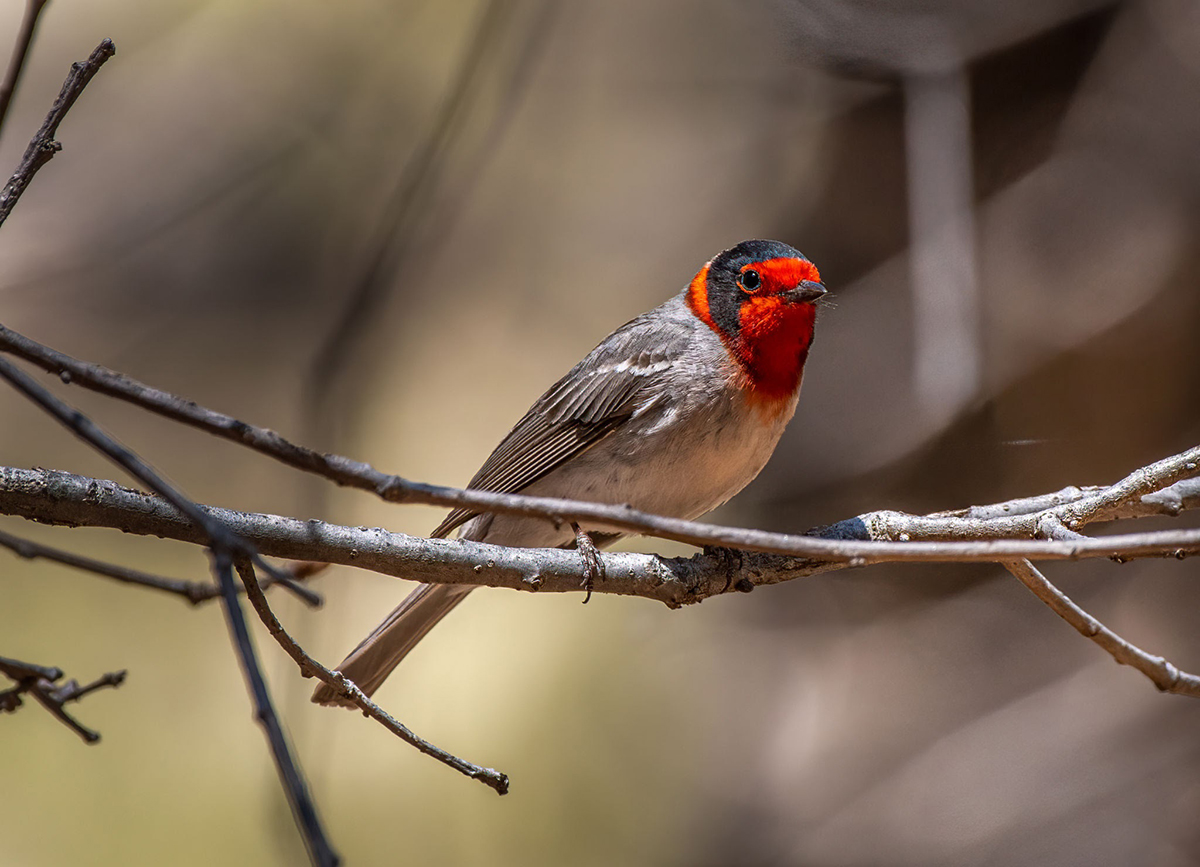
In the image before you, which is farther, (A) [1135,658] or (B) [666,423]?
(B) [666,423]

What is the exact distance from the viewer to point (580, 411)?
409cm

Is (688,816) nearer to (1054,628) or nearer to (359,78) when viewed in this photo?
(1054,628)

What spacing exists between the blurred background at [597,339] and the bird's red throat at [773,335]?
189 cm

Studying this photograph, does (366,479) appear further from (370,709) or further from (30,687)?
(30,687)

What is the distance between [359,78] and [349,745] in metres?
4.49

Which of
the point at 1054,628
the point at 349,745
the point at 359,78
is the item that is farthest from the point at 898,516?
the point at 359,78

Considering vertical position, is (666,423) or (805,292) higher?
(805,292)

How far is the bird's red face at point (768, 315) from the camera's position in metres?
3.88

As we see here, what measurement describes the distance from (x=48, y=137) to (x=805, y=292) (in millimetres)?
2733

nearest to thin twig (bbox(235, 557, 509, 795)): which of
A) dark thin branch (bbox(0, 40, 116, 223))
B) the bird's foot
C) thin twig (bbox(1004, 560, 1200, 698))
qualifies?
the bird's foot

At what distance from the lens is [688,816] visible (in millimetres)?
5777

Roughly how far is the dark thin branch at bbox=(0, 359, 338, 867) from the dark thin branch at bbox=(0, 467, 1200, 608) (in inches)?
30.6

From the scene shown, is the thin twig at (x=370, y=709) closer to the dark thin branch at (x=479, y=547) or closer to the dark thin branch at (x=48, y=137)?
the dark thin branch at (x=479, y=547)

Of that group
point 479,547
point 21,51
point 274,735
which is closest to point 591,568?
point 479,547
